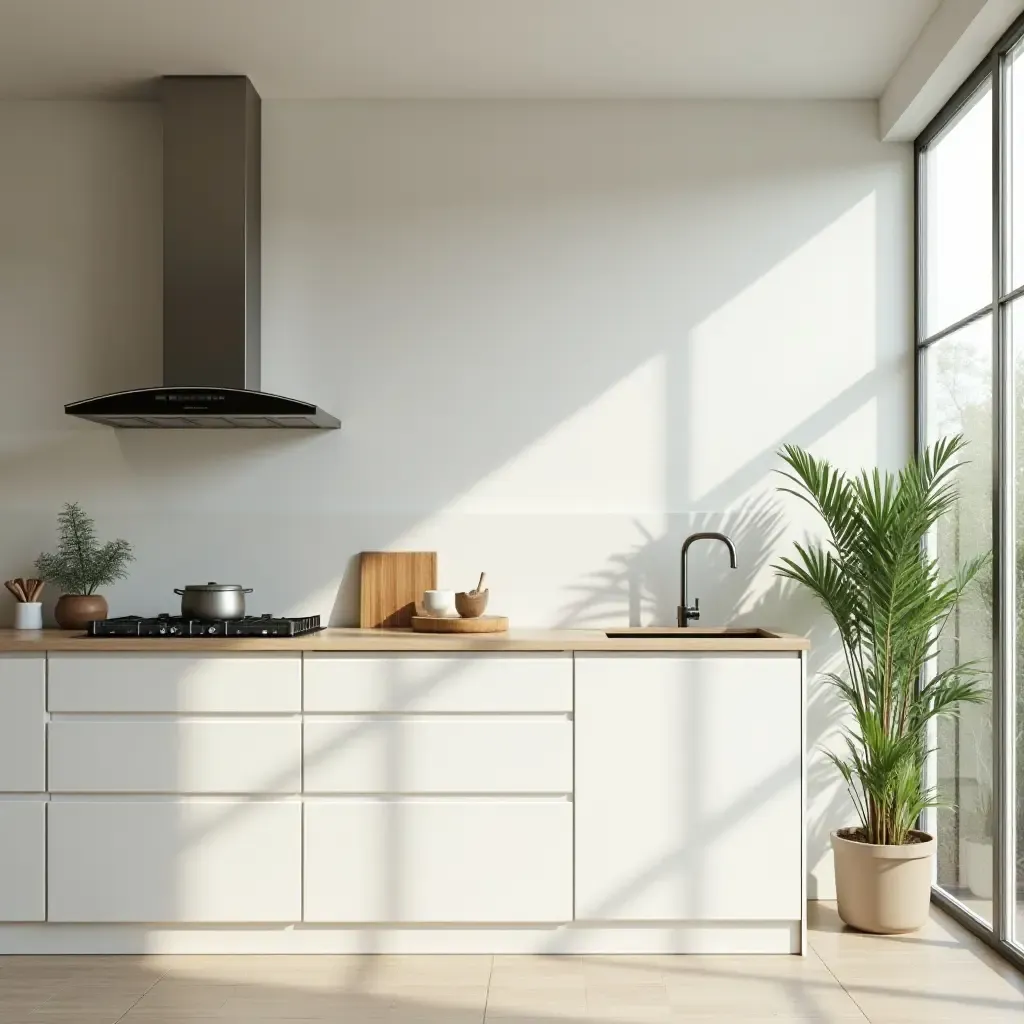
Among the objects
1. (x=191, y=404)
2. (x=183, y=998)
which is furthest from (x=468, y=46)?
(x=183, y=998)

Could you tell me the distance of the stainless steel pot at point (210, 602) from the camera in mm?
3596

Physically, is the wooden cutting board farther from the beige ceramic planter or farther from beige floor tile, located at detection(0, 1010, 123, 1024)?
the beige ceramic planter

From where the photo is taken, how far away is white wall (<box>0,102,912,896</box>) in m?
3.99

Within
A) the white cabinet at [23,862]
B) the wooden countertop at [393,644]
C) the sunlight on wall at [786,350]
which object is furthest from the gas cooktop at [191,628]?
the sunlight on wall at [786,350]

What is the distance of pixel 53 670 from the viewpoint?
3.32 m

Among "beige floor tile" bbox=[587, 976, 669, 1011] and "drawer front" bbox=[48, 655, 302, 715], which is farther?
"drawer front" bbox=[48, 655, 302, 715]

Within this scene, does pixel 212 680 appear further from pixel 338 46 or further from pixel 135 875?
pixel 338 46

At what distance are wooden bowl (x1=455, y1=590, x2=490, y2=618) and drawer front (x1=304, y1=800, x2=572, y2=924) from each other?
2.25 ft

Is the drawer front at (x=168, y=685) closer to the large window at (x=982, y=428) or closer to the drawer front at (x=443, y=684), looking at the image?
the drawer front at (x=443, y=684)

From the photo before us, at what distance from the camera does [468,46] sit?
11.8 feet

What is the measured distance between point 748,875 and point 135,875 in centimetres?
180

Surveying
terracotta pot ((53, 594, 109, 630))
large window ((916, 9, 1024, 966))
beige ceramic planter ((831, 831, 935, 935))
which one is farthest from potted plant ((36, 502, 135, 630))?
large window ((916, 9, 1024, 966))

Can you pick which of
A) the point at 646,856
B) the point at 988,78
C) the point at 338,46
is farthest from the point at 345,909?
the point at 988,78

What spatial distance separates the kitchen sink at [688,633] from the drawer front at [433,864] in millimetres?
726
